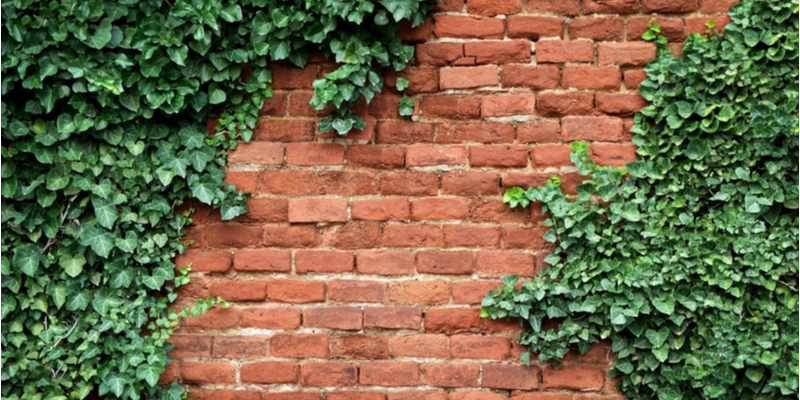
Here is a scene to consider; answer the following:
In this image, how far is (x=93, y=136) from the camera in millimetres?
2232

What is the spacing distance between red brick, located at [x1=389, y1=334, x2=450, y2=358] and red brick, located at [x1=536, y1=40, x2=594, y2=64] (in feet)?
3.43

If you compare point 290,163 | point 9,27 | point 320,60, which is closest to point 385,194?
point 290,163

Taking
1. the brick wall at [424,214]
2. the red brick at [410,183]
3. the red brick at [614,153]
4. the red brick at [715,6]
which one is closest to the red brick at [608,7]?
the brick wall at [424,214]

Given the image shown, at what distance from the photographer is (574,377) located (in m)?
2.24

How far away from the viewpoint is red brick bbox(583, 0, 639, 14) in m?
2.23

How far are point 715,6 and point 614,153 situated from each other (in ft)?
2.02

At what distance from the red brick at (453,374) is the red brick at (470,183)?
61cm

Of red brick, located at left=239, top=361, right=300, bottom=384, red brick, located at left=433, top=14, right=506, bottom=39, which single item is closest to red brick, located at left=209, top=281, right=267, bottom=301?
red brick, located at left=239, top=361, right=300, bottom=384

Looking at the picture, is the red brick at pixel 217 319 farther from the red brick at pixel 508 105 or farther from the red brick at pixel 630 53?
the red brick at pixel 630 53

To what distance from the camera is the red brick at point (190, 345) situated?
229 cm

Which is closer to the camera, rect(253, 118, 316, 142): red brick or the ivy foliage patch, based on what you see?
the ivy foliage patch

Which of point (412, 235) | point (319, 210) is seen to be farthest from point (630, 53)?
point (319, 210)

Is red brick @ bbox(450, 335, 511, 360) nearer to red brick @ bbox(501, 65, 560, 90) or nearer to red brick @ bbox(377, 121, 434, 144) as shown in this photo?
red brick @ bbox(377, 121, 434, 144)

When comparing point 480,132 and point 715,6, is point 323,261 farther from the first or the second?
point 715,6
